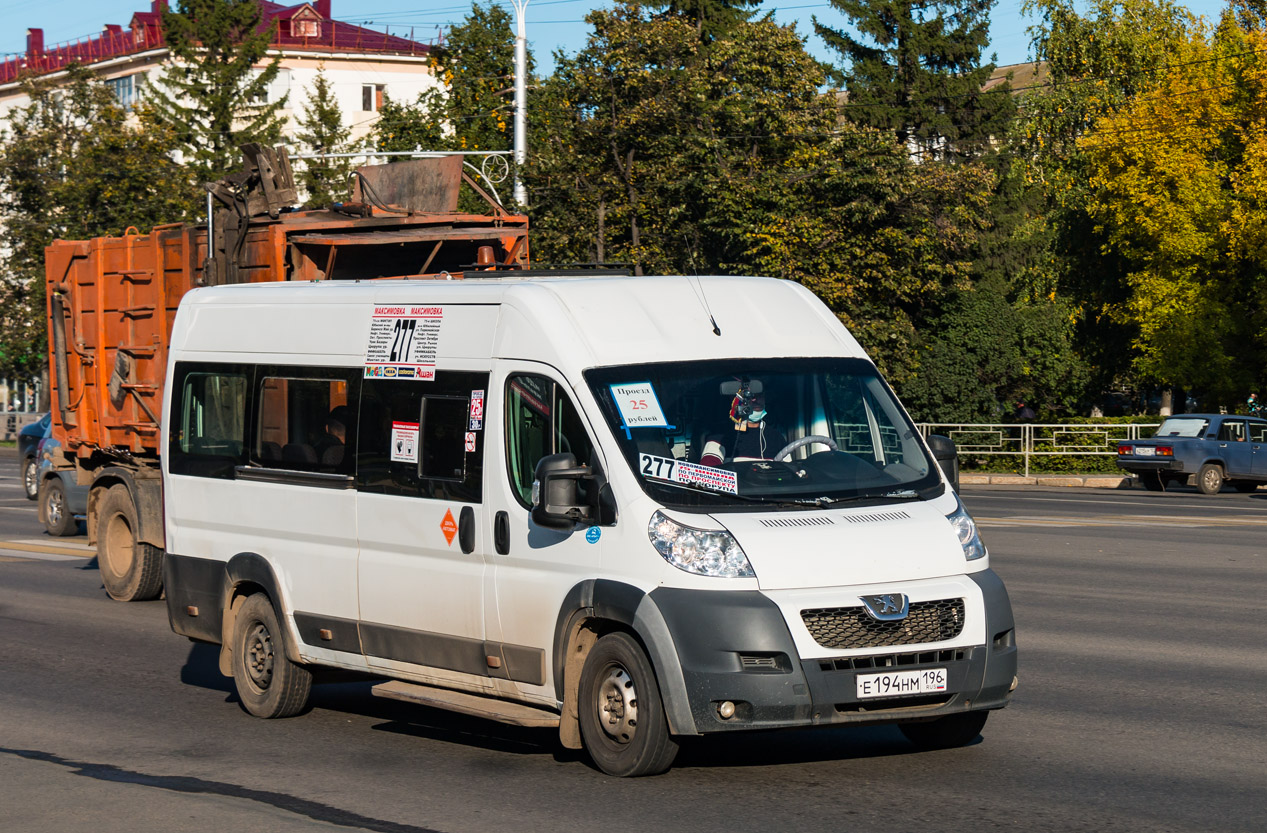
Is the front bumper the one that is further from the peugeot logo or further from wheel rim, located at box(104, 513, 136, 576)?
wheel rim, located at box(104, 513, 136, 576)

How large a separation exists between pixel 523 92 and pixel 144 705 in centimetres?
2725

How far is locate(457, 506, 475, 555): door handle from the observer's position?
25.3 feet

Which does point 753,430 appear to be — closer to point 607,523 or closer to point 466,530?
point 607,523

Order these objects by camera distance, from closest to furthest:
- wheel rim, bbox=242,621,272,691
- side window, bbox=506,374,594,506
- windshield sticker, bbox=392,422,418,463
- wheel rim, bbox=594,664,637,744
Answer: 1. wheel rim, bbox=594,664,637,744
2. side window, bbox=506,374,594,506
3. windshield sticker, bbox=392,422,418,463
4. wheel rim, bbox=242,621,272,691

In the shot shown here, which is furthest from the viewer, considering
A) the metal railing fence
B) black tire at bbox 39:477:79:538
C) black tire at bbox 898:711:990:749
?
the metal railing fence

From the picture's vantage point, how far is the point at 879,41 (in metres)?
60.9


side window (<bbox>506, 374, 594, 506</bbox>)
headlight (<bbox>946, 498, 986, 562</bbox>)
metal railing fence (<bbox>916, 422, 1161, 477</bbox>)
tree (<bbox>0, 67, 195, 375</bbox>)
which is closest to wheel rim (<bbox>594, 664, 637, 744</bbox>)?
side window (<bbox>506, 374, 594, 506</bbox>)

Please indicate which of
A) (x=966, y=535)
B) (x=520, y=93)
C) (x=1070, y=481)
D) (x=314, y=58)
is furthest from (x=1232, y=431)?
(x=314, y=58)

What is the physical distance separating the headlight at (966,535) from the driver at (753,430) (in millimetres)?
824

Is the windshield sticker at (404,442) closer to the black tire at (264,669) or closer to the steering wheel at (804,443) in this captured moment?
the black tire at (264,669)

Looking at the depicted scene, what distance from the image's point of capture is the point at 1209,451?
104 ft

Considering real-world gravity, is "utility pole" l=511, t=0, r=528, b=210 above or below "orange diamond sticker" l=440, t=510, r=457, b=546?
above

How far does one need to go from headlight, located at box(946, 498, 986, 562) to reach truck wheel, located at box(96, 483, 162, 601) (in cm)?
953

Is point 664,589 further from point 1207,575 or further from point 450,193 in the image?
point 1207,575
